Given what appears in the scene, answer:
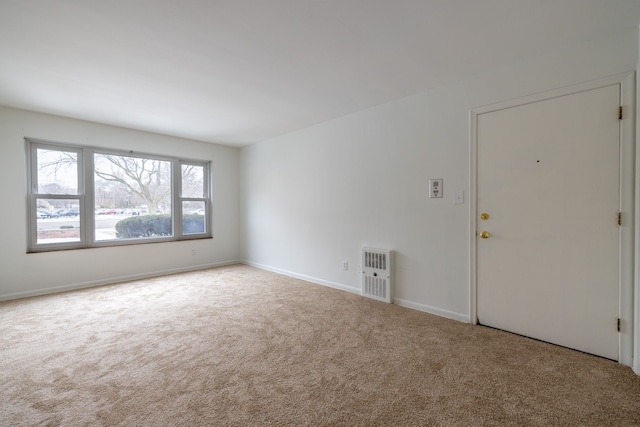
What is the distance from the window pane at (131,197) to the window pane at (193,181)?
0.27m

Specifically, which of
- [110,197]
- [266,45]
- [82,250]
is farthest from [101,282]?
[266,45]

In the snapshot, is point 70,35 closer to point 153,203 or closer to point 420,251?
point 153,203

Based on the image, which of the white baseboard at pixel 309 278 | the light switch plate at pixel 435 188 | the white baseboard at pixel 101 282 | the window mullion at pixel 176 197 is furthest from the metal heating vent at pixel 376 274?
the window mullion at pixel 176 197

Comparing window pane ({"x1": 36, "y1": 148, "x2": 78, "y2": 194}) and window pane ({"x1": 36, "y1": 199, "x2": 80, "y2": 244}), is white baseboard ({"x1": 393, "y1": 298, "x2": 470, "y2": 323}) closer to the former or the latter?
window pane ({"x1": 36, "y1": 199, "x2": 80, "y2": 244})

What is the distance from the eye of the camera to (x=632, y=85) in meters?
2.03

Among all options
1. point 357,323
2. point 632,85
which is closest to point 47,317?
point 357,323

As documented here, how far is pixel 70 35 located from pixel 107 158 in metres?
2.82

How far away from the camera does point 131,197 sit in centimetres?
466

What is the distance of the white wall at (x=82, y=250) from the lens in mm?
3578

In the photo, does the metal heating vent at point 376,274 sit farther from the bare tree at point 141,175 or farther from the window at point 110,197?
the bare tree at point 141,175

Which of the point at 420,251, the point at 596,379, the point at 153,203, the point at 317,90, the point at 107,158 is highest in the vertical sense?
the point at 317,90

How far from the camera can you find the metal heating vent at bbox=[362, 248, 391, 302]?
3.37 metres

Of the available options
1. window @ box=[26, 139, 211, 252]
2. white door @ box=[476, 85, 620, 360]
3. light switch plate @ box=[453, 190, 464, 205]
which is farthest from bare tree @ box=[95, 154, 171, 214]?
white door @ box=[476, 85, 620, 360]

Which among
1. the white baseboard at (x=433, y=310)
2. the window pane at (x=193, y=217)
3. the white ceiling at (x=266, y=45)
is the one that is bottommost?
the white baseboard at (x=433, y=310)
